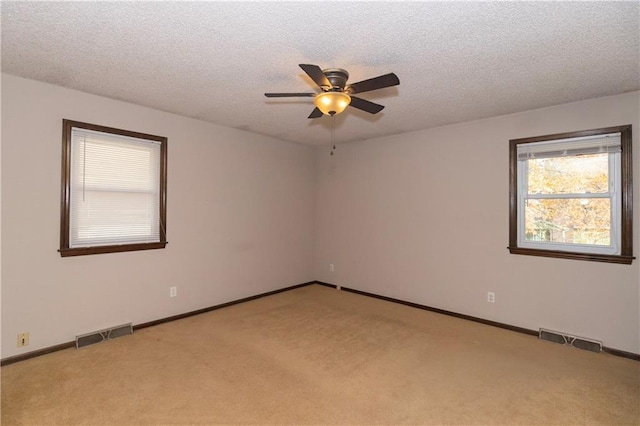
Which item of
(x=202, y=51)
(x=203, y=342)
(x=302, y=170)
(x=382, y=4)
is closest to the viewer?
(x=382, y=4)

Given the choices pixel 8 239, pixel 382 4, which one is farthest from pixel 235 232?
pixel 382 4

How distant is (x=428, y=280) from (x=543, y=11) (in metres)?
A: 3.39

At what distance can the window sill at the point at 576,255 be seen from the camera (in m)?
3.13

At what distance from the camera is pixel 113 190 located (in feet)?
11.4

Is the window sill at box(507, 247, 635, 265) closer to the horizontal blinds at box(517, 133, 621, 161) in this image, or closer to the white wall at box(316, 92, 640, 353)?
the white wall at box(316, 92, 640, 353)

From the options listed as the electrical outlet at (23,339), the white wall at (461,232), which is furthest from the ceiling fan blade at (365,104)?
the electrical outlet at (23,339)

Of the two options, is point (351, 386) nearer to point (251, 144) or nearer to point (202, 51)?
point (202, 51)

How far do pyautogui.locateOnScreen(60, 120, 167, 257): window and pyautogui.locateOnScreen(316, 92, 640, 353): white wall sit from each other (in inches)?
112

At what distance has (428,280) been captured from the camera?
452 centimetres

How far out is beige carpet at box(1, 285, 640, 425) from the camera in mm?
2180

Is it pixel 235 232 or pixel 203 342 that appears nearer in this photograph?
pixel 203 342

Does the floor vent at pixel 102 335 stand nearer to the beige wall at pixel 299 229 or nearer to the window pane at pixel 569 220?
the beige wall at pixel 299 229

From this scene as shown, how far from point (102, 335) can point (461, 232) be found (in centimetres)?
429

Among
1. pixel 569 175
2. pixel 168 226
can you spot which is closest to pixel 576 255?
pixel 569 175
